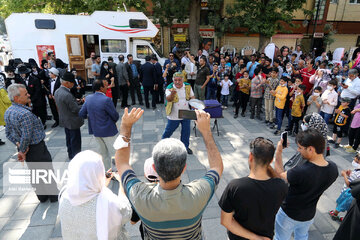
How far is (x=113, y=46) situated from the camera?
10539 millimetres

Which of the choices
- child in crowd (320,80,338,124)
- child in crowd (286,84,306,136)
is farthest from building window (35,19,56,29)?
child in crowd (320,80,338,124)

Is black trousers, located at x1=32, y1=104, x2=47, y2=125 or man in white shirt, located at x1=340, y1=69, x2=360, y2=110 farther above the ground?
man in white shirt, located at x1=340, y1=69, x2=360, y2=110

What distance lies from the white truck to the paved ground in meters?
4.26

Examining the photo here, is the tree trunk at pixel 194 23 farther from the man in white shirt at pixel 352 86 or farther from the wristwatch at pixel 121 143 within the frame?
the wristwatch at pixel 121 143

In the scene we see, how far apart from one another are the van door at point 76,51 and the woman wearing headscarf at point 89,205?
32.5 feet

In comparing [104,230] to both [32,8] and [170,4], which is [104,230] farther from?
[32,8]

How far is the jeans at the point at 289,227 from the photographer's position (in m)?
2.44

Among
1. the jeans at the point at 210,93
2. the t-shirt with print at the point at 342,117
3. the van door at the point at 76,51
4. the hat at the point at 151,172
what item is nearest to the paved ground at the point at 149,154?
the t-shirt with print at the point at 342,117

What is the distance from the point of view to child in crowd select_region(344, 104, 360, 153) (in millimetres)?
5219

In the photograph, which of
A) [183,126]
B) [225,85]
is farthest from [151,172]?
[225,85]

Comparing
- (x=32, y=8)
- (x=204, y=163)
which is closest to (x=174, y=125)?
(x=204, y=163)

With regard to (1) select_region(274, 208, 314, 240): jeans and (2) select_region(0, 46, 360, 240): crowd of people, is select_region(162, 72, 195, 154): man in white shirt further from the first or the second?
(1) select_region(274, 208, 314, 240): jeans

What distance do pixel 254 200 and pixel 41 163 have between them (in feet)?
11.2

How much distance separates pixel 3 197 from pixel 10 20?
8979 mm
